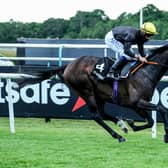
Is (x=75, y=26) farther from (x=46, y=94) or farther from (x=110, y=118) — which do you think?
(x=110, y=118)

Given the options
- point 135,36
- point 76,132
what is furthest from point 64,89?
point 135,36

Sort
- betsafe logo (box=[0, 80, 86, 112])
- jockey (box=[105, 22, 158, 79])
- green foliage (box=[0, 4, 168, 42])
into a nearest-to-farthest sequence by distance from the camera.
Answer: jockey (box=[105, 22, 158, 79]), betsafe logo (box=[0, 80, 86, 112]), green foliage (box=[0, 4, 168, 42])

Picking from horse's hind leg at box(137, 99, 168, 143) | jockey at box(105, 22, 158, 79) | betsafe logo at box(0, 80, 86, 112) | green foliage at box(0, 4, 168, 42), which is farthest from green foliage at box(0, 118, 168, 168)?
green foliage at box(0, 4, 168, 42)

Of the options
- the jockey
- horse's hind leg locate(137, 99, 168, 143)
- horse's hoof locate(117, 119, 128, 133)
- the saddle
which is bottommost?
horse's hoof locate(117, 119, 128, 133)

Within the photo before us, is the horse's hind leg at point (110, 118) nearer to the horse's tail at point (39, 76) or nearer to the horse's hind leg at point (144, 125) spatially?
the horse's hind leg at point (144, 125)

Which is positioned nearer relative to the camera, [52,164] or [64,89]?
[52,164]

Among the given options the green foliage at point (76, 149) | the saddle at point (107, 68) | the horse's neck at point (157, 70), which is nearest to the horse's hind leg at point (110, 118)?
the green foliage at point (76, 149)

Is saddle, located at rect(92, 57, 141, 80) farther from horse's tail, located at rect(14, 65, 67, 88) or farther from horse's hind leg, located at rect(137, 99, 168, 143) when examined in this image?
horse's tail, located at rect(14, 65, 67, 88)

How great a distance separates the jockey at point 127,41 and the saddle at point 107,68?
0.07 m

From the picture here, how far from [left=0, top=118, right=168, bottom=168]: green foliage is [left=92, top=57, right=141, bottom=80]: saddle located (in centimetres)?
91

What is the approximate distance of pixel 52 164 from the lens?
6.42m

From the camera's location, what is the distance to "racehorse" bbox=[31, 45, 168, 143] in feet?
27.0

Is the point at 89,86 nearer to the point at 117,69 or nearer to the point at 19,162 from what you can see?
the point at 117,69

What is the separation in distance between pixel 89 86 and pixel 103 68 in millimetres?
404
